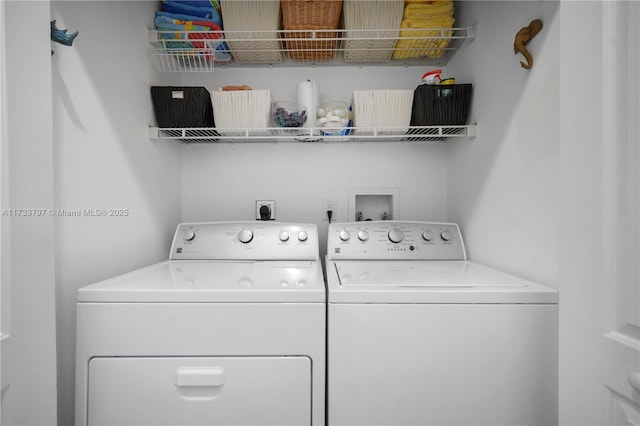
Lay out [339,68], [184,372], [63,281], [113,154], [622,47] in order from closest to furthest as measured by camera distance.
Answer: [622,47], [184,372], [63,281], [113,154], [339,68]

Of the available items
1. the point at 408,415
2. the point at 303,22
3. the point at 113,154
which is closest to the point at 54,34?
the point at 113,154

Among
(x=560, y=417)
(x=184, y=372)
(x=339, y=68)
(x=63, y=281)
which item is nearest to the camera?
(x=560, y=417)

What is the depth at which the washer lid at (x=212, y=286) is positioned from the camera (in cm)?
86

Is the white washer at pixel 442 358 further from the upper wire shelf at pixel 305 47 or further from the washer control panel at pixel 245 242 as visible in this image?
the upper wire shelf at pixel 305 47

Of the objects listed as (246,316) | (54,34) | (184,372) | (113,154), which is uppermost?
(54,34)

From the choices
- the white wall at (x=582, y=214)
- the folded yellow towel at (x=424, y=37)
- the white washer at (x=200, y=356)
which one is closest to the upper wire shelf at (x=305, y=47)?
the folded yellow towel at (x=424, y=37)

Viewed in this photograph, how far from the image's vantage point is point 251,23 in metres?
1.44

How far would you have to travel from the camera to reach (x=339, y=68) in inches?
68.0

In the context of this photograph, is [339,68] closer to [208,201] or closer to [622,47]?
[208,201]

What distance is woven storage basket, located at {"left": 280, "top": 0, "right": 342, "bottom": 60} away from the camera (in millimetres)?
1396

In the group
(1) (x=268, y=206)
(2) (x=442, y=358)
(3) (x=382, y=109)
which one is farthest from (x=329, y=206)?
(2) (x=442, y=358)

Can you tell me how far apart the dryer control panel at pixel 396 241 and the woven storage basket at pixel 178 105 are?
849 millimetres

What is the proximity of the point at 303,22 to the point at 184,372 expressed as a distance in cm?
148

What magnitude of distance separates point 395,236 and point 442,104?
645 millimetres
